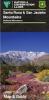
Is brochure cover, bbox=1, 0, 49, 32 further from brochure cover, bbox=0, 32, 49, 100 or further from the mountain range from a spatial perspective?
the mountain range

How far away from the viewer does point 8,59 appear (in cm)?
1723

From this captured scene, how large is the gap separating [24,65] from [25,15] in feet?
1.51

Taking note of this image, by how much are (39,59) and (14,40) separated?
289mm

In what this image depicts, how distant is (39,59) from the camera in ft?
56.5

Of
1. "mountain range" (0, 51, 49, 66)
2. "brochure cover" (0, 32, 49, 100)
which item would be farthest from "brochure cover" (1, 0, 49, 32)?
"mountain range" (0, 51, 49, 66)

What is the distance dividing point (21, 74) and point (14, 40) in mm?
320

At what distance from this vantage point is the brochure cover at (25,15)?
1716 cm

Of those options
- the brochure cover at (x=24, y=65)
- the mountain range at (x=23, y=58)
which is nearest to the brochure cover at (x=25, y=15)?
the brochure cover at (x=24, y=65)

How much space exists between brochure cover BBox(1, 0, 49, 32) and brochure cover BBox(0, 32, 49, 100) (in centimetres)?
6

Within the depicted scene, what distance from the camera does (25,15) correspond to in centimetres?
1719

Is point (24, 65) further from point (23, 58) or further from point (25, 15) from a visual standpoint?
point (25, 15)

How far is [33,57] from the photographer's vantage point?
678 inches

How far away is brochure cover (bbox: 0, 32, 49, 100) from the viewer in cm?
1717

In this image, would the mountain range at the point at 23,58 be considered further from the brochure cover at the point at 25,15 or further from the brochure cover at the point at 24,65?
the brochure cover at the point at 25,15
